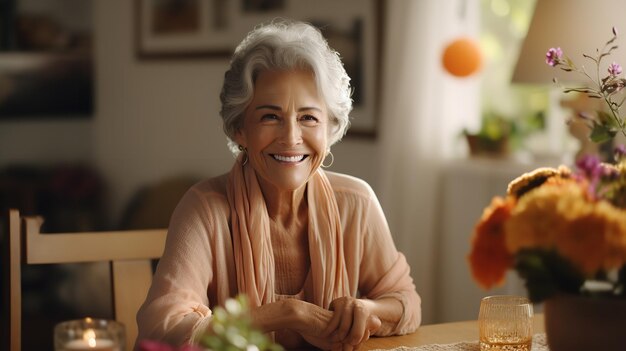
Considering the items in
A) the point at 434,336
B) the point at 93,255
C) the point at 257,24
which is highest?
the point at 257,24

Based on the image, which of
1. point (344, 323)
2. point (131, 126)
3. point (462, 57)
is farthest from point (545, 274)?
point (131, 126)

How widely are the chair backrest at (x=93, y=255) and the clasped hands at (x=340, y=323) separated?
1.45 ft

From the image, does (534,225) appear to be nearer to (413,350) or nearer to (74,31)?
(413,350)

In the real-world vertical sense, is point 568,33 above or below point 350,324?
above

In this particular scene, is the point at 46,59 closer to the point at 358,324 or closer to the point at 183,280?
the point at 183,280

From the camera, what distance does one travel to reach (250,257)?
181cm

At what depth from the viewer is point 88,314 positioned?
3975 millimetres

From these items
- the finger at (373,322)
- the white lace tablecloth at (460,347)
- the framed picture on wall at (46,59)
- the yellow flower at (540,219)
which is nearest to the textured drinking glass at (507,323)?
the white lace tablecloth at (460,347)

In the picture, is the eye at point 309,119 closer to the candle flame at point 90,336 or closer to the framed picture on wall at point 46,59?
the candle flame at point 90,336

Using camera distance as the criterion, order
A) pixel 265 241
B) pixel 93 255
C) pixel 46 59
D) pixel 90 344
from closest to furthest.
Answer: pixel 90 344 → pixel 265 241 → pixel 93 255 → pixel 46 59

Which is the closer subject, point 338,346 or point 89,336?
point 89,336

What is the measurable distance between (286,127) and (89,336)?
2.52 ft

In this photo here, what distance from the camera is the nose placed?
1.81 meters

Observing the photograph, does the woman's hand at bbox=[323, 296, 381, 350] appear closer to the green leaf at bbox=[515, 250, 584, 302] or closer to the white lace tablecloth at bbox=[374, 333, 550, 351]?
the white lace tablecloth at bbox=[374, 333, 550, 351]
